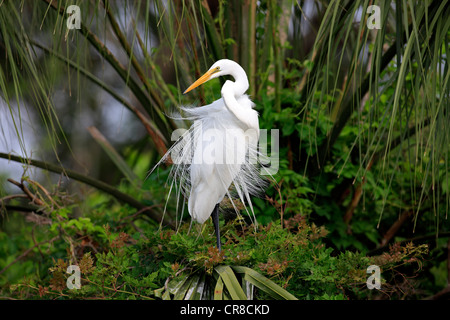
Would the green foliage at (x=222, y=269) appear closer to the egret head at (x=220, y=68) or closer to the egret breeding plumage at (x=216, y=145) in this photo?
the egret breeding plumage at (x=216, y=145)

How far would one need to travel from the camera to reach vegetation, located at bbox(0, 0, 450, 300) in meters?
1.04

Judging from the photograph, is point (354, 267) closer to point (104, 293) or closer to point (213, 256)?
point (213, 256)

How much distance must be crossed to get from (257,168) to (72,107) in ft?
5.84

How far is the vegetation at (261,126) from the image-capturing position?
1041mm

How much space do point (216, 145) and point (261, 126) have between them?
1.91ft

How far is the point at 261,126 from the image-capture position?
73.2 inches

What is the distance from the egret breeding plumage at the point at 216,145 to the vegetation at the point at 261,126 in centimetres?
10

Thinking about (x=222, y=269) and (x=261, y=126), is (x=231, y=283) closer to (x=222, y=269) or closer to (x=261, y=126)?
(x=222, y=269)

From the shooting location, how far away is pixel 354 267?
1.18 meters

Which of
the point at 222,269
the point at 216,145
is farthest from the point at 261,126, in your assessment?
the point at 222,269

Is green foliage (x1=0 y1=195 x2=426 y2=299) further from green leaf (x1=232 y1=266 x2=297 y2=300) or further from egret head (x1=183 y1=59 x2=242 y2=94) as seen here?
egret head (x1=183 y1=59 x2=242 y2=94)

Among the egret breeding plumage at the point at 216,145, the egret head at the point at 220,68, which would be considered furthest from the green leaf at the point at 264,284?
the egret head at the point at 220,68

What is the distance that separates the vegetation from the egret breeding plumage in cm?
10

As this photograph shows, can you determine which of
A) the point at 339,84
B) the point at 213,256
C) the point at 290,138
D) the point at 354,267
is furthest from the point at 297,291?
the point at 339,84
